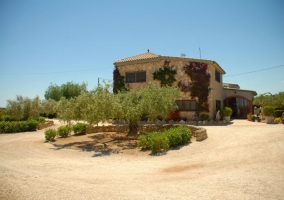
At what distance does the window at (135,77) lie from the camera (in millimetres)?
26144

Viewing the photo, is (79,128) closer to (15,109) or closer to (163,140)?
(163,140)

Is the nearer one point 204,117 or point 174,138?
point 174,138

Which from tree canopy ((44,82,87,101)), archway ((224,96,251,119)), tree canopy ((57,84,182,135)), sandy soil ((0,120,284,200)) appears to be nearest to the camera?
sandy soil ((0,120,284,200))

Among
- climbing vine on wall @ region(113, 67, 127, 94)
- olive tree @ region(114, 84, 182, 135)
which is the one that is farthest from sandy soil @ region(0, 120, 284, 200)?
climbing vine on wall @ region(113, 67, 127, 94)

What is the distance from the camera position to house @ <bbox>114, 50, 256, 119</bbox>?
919 inches

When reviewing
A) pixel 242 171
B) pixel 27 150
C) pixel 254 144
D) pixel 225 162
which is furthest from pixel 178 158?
pixel 27 150

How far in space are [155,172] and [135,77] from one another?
19684 mm

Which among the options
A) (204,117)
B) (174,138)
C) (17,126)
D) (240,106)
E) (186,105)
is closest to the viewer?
(174,138)

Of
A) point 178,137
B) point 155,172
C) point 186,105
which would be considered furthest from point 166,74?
point 155,172

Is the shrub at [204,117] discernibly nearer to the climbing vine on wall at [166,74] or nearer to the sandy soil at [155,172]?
the climbing vine on wall at [166,74]

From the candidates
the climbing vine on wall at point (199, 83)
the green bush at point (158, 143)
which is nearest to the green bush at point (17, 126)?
the green bush at point (158, 143)

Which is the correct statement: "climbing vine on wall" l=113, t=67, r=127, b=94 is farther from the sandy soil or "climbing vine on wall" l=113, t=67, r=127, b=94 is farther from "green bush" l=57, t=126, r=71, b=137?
the sandy soil

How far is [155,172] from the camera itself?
7.86m

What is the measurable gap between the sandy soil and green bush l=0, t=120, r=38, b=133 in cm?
1042
